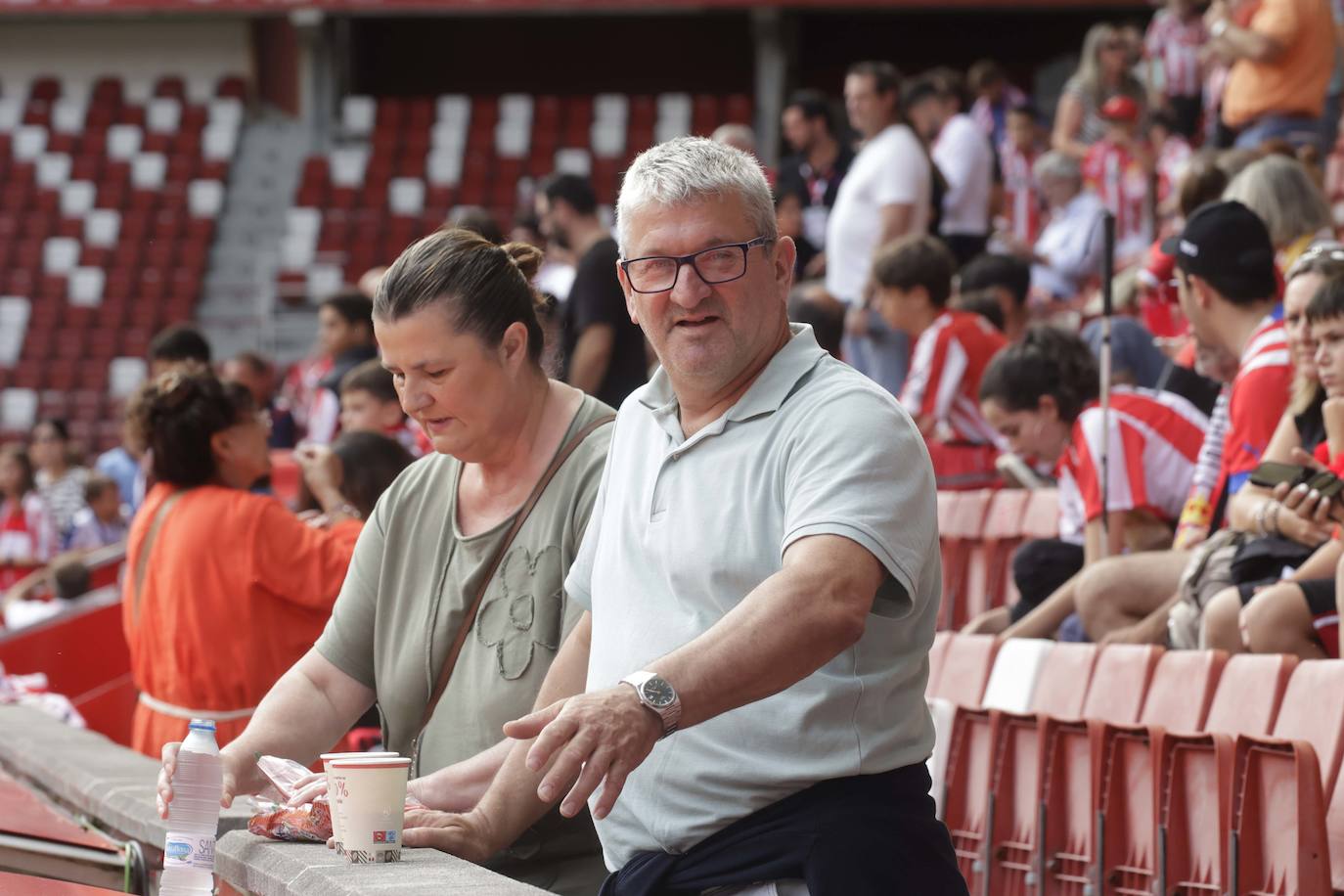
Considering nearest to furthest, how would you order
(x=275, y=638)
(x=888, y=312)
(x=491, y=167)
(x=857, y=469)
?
(x=857, y=469)
(x=275, y=638)
(x=888, y=312)
(x=491, y=167)

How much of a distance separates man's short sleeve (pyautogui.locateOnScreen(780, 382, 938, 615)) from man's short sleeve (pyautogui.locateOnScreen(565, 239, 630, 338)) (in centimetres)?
408

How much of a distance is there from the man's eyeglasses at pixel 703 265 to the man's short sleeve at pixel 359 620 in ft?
3.15

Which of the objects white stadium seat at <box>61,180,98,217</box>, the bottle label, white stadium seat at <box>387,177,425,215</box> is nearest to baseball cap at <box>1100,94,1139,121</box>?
the bottle label

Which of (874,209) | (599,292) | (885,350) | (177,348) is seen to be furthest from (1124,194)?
(177,348)

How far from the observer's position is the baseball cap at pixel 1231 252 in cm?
464

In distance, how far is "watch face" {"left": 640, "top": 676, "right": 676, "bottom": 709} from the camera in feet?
6.55

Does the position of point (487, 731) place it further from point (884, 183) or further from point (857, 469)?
point (884, 183)

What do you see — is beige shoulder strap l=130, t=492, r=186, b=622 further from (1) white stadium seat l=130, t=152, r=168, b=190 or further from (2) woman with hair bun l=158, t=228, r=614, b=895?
(1) white stadium seat l=130, t=152, r=168, b=190

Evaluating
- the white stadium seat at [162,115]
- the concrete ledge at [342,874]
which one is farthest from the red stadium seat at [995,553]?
the white stadium seat at [162,115]

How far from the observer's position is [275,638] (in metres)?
4.57

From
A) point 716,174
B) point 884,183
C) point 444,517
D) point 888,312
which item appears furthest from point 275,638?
point 884,183

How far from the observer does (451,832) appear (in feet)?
8.77

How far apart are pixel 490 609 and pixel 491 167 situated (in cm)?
1849

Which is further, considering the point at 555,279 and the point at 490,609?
the point at 555,279
